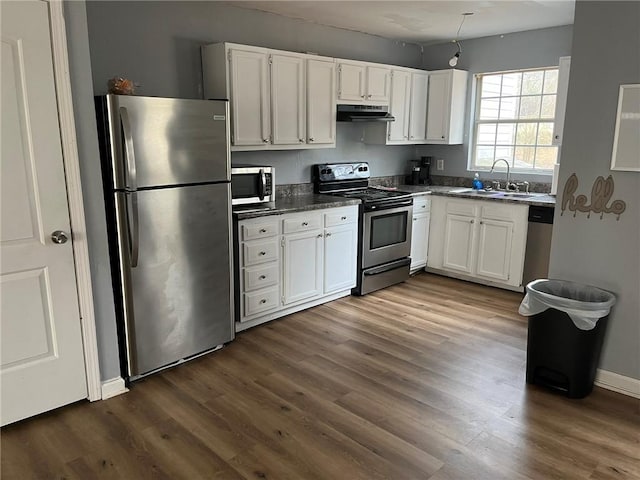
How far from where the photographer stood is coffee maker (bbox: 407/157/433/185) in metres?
5.69

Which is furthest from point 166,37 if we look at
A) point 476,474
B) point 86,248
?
point 476,474

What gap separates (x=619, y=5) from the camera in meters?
2.68

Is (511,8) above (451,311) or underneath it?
above

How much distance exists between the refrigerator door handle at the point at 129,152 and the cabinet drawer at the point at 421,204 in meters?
2.99

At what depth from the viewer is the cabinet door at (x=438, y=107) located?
5.21 m

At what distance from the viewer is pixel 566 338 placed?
278 centimetres

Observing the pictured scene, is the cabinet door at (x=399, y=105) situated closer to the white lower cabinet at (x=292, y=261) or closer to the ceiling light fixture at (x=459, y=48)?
the ceiling light fixture at (x=459, y=48)

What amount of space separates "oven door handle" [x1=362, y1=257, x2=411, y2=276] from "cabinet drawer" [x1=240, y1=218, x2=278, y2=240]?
1174mm

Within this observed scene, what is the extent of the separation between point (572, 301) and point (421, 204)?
2.44 m

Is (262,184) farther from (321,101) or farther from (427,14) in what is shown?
(427,14)

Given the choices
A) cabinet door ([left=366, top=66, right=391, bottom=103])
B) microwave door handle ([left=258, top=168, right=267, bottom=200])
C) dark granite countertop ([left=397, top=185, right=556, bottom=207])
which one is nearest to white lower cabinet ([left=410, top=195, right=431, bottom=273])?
dark granite countertop ([left=397, top=185, right=556, bottom=207])

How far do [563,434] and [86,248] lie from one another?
2.69 metres

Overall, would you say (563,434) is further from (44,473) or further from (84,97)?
(84,97)

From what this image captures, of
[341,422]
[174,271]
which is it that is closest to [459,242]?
[341,422]
